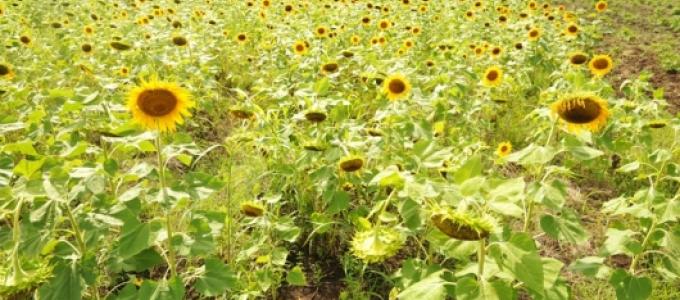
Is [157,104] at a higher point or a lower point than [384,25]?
higher

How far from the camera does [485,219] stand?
1.07 m

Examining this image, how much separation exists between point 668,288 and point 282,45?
4036 mm

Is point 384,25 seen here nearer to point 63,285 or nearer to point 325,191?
Result: point 325,191

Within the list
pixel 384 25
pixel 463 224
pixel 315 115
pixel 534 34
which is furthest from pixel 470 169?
pixel 384 25

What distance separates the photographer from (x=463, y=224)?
1.07 metres

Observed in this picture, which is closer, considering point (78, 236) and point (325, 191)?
point (78, 236)

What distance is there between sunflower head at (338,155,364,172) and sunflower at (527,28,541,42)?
426 centimetres

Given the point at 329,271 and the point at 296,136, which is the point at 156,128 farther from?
the point at 329,271

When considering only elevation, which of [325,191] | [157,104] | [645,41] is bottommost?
[645,41]

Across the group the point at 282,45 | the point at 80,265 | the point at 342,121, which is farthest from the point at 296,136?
the point at 282,45

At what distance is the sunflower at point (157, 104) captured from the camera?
5.56ft

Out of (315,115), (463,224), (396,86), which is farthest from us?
(396,86)

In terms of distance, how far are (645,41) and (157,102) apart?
955 centimetres

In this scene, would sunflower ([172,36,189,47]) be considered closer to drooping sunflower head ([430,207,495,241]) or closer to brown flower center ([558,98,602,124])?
brown flower center ([558,98,602,124])
